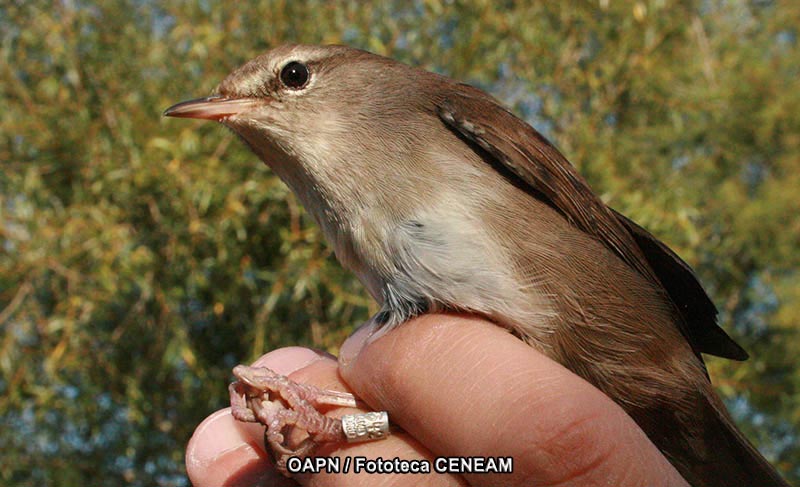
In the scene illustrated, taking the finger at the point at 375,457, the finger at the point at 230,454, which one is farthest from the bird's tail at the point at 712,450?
the finger at the point at 230,454

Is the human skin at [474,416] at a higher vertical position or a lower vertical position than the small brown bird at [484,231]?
lower

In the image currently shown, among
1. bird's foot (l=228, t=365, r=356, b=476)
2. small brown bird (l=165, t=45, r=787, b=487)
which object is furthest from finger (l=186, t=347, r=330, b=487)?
small brown bird (l=165, t=45, r=787, b=487)

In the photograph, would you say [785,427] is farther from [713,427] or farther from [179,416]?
[179,416]

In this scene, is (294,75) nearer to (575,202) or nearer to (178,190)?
(575,202)

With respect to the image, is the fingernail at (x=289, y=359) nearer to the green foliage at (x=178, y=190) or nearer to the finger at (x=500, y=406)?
the finger at (x=500, y=406)

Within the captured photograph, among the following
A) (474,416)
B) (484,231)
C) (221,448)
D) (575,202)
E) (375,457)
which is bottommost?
(221,448)

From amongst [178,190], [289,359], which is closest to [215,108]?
[289,359]

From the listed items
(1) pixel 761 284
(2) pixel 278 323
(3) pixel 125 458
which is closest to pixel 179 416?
(3) pixel 125 458

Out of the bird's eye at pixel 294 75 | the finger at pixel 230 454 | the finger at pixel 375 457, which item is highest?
the bird's eye at pixel 294 75
